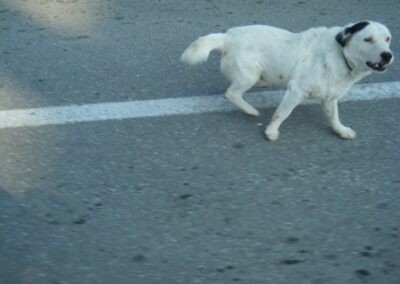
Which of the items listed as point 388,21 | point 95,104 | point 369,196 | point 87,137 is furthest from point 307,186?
point 388,21

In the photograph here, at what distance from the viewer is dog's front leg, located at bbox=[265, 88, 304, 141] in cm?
395

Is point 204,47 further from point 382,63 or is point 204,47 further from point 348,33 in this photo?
point 382,63

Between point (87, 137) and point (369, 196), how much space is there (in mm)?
1718

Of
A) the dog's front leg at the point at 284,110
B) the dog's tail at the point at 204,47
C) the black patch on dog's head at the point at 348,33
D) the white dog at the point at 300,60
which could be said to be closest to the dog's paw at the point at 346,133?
the white dog at the point at 300,60

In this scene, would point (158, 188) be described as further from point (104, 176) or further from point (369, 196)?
point (369, 196)

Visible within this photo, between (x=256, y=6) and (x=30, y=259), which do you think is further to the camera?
(x=256, y=6)

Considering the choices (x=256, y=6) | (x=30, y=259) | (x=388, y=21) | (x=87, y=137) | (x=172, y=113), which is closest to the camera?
(x=30, y=259)

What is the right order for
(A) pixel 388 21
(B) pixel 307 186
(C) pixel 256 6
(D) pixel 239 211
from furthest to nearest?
(C) pixel 256 6 < (A) pixel 388 21 < (B) pixel 307 186 < (D) pixel 239 211

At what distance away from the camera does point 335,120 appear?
4.08m

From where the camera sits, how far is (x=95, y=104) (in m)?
4.55

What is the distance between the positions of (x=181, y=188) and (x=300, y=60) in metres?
1.11

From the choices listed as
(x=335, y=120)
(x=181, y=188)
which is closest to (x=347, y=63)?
(x=335, y=120)

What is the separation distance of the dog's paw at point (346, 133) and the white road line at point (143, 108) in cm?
54

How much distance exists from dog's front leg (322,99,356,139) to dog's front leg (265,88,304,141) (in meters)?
0.19
